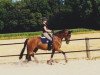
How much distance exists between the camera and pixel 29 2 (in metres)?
71.2

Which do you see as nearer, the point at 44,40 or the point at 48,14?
the point at 44,40

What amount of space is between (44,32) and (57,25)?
167 feet

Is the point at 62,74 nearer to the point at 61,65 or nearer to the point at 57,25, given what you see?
the point at 61,65

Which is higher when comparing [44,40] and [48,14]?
[44,40]

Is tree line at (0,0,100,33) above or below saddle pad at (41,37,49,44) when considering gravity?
below

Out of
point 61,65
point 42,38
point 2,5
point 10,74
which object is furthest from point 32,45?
point 2,5

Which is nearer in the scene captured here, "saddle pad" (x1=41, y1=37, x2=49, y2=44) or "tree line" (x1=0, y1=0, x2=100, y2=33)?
"saddle pad" (x1=41, y1=37, x2=49, y2=44)

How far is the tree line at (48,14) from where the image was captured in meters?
65.6

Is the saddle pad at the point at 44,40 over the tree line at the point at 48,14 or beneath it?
over

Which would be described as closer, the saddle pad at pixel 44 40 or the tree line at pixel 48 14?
the saddle pad at pixel 44 40

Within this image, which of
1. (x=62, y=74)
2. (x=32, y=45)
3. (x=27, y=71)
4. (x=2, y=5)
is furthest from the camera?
(x=2, y=5)

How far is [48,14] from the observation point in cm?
6900

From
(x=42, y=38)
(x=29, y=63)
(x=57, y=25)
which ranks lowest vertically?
(x=57, y=25)

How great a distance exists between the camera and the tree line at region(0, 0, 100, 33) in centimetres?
6562
